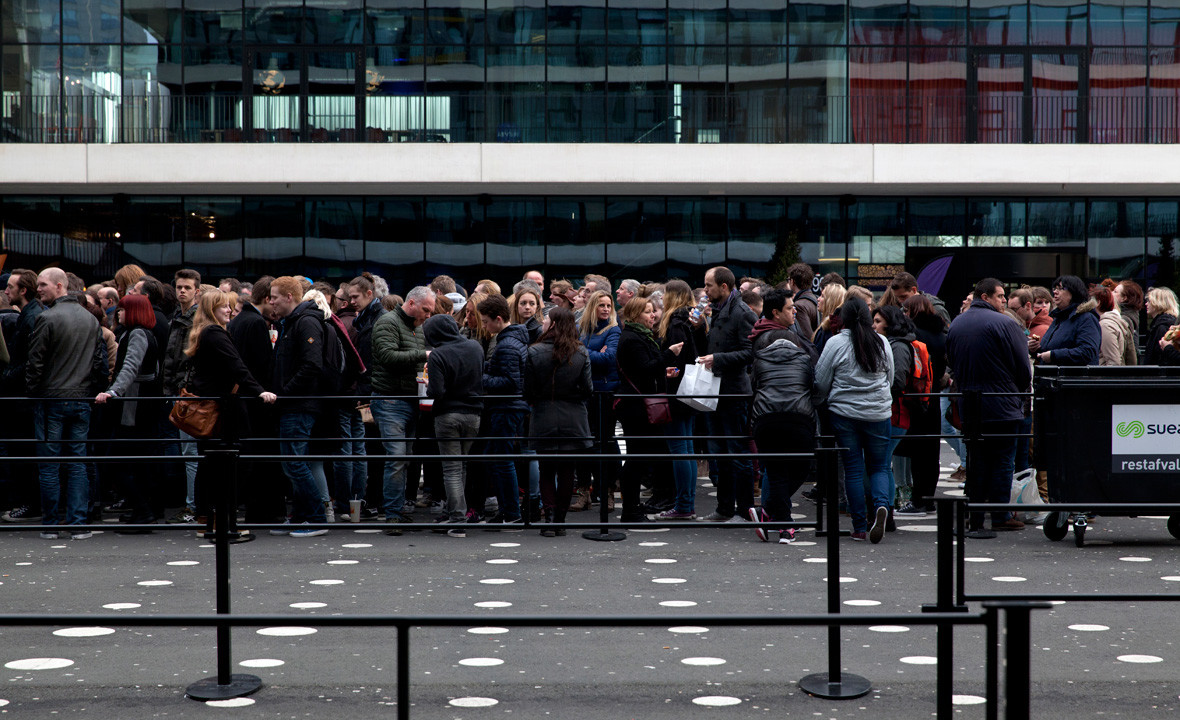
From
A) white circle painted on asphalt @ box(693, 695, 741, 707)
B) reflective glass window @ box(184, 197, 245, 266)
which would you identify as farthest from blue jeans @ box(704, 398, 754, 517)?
reflective glass window @ box(184, 197, 245, 266)

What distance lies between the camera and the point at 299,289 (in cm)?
991

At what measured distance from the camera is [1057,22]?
2850 centimetres

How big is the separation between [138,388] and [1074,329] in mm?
8363

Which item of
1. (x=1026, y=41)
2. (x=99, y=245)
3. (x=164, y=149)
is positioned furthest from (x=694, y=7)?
(x=99, y=245)

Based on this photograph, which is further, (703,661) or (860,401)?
(860,401)

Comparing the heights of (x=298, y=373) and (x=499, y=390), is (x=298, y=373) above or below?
above

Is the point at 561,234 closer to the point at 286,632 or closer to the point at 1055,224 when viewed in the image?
the point at 1055,224

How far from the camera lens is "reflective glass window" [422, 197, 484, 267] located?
2911cm

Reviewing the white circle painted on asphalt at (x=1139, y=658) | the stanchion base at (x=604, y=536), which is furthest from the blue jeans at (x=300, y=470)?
the white circle painted on asphalt at (x=1139, y=658)

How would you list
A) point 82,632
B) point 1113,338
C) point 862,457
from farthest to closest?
point 1113,338 < point 862,457 < point 82,632

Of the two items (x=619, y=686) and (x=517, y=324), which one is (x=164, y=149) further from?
(x=619, y=686)

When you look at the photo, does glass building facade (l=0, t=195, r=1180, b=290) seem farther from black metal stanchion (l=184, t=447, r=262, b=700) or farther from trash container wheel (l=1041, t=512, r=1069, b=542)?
black metal stanchion (l=184, t=447, r=262, b=700)

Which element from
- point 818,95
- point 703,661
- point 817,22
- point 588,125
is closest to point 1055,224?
point 818,95

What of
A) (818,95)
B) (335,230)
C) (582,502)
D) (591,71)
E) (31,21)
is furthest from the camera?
(335,230)
